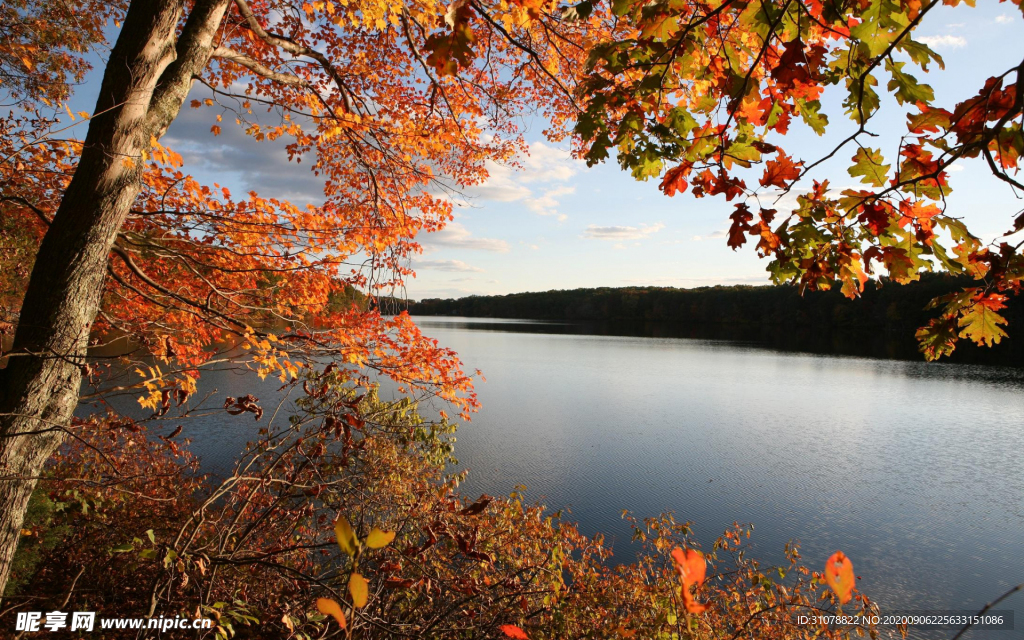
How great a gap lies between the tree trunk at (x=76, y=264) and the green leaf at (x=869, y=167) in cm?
302

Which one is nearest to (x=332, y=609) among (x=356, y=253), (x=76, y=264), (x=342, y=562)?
(x=76, y=264)

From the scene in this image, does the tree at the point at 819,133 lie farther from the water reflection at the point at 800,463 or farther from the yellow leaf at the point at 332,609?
the water reflection at the point at 800,463

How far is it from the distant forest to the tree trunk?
38.8 meters

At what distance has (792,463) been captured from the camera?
12.1 m

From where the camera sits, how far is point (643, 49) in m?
1.63

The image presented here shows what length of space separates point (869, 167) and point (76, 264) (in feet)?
10.7

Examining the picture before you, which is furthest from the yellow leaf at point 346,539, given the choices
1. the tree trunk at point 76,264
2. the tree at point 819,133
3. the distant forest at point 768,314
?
the distant forest at point 768,314

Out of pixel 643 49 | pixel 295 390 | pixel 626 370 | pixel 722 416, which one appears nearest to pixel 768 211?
pixel 643 49

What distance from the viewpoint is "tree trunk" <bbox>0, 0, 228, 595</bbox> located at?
2424mm

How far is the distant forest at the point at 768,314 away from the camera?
42.5m

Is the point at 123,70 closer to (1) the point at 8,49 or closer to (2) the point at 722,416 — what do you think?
(1) the point at 8,49

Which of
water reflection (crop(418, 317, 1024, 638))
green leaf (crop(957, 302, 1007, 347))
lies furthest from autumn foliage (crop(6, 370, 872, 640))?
water reflection (crop(418, 317, 1024, 638))

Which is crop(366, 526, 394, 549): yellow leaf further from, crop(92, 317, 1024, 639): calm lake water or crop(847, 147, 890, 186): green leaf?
crop(92, 317, 1024, 639): calm lake water

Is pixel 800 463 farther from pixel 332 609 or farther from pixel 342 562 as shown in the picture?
pixel 332 609
